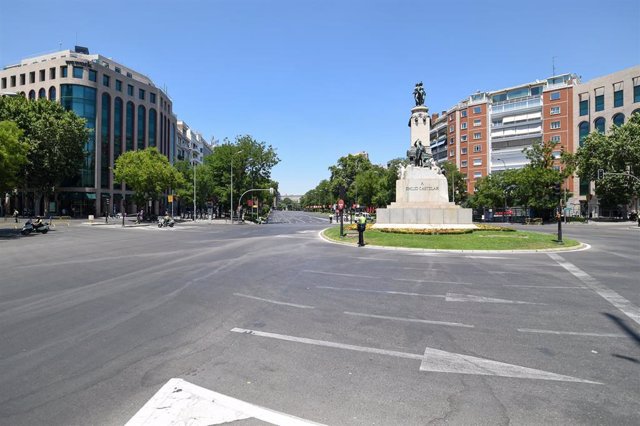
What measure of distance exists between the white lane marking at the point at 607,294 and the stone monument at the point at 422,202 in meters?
14.3

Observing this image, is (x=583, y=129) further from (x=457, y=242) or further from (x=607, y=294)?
(x=607, y=294)

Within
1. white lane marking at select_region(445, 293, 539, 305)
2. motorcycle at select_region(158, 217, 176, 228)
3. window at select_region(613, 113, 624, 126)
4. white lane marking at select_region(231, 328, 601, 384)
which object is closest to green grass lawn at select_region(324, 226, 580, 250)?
white lane marking at select_region(445, 293, 539, 305)

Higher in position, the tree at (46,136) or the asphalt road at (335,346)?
the tree at (46,136)

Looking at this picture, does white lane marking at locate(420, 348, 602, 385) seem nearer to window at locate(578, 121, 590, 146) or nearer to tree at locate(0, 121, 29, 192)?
tree at locate(0, 121, 29, 192)

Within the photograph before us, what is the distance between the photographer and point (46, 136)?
50.9 metres

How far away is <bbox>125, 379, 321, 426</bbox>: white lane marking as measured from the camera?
10.5ft

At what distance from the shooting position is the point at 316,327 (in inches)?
231

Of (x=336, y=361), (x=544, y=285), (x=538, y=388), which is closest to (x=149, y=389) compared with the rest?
(x=336, y=361)

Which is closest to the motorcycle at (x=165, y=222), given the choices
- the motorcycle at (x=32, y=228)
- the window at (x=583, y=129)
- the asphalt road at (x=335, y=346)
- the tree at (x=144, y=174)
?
the tree at (x=144, y=174)

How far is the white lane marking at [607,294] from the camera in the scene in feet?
Answer: 22.0

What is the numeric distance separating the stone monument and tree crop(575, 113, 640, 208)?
28.4m

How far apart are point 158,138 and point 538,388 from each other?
85477 mm

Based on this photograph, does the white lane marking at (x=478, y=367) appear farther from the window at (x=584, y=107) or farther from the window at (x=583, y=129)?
the window at (x=584, y=107)

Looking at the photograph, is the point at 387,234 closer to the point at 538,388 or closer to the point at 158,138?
the point at 538,388
